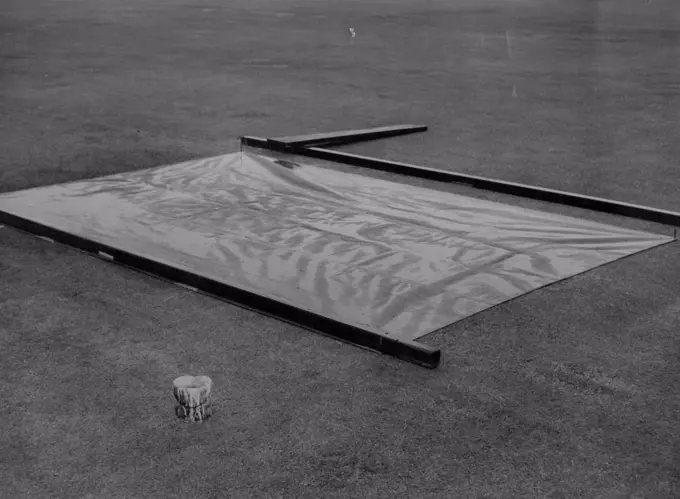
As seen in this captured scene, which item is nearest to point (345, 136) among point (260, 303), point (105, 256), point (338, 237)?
point (338, 237)

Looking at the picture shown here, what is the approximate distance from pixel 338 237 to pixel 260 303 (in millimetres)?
829

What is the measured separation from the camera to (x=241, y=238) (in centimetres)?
338

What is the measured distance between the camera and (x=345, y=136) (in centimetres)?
524

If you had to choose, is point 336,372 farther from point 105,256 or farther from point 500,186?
point 500,186

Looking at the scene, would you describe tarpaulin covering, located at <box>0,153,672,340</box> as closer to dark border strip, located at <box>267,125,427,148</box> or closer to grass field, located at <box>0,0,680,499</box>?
grass field, located at <box>0,0,680,499</box>

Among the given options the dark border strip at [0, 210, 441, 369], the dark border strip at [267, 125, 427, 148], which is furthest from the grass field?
the dark border strip at [267, 125, 427, 148]

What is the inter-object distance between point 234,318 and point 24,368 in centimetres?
63

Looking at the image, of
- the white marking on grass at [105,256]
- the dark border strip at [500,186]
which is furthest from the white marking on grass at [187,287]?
the dark border strip at [500,186]

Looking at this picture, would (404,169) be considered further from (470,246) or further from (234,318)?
(234,318)

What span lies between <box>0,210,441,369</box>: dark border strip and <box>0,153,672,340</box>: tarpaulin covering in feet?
0.11

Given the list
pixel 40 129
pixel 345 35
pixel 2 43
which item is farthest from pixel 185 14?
pixel 40 129

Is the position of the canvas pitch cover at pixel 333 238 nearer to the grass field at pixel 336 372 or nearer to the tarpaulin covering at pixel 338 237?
the tarpaulin covering at pixel 338 237

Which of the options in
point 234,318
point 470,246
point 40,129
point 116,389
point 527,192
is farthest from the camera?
point 40,129

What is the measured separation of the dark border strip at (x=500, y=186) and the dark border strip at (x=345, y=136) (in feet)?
0.21
